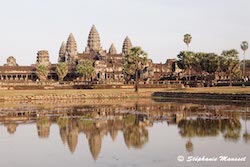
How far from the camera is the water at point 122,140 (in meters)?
19.8

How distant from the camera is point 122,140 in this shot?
2564 cm

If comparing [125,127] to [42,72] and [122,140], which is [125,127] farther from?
[42,72]

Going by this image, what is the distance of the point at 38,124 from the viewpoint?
34.6 m

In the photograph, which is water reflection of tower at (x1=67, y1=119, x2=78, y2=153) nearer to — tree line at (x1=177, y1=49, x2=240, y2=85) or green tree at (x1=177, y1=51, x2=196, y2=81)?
tree line at (x1=177, y1=49, x2=240, y2=85)

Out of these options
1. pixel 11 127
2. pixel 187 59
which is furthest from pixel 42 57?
pixel 11 127

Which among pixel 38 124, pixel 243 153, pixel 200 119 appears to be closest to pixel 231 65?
pixel 200 119

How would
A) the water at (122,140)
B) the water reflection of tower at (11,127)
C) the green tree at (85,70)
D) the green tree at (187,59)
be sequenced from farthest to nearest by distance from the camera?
the green tree at (85,70) → the green tree at (187,59) → the water reflection of tower at (11,127) → the water at (122,140)

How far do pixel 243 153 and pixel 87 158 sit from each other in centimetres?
733

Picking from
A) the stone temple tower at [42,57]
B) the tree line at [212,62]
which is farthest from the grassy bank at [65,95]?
the stone temple tower at [42,57]

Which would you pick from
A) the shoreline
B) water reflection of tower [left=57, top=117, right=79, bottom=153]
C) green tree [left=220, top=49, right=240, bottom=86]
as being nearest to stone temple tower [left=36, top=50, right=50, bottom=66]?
green tree [left=220, top=49, right=240, bottom=86]

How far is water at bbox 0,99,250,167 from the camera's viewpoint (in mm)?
19844

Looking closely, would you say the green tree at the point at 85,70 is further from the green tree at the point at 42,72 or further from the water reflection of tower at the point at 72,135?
the water reflection of tower at the point at 72,135

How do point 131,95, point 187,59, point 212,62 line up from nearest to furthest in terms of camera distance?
Result: 1. point 131,95
2. point 212,62
3. point 187,59

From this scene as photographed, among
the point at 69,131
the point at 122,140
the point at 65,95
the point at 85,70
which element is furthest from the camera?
the point at 85,70
